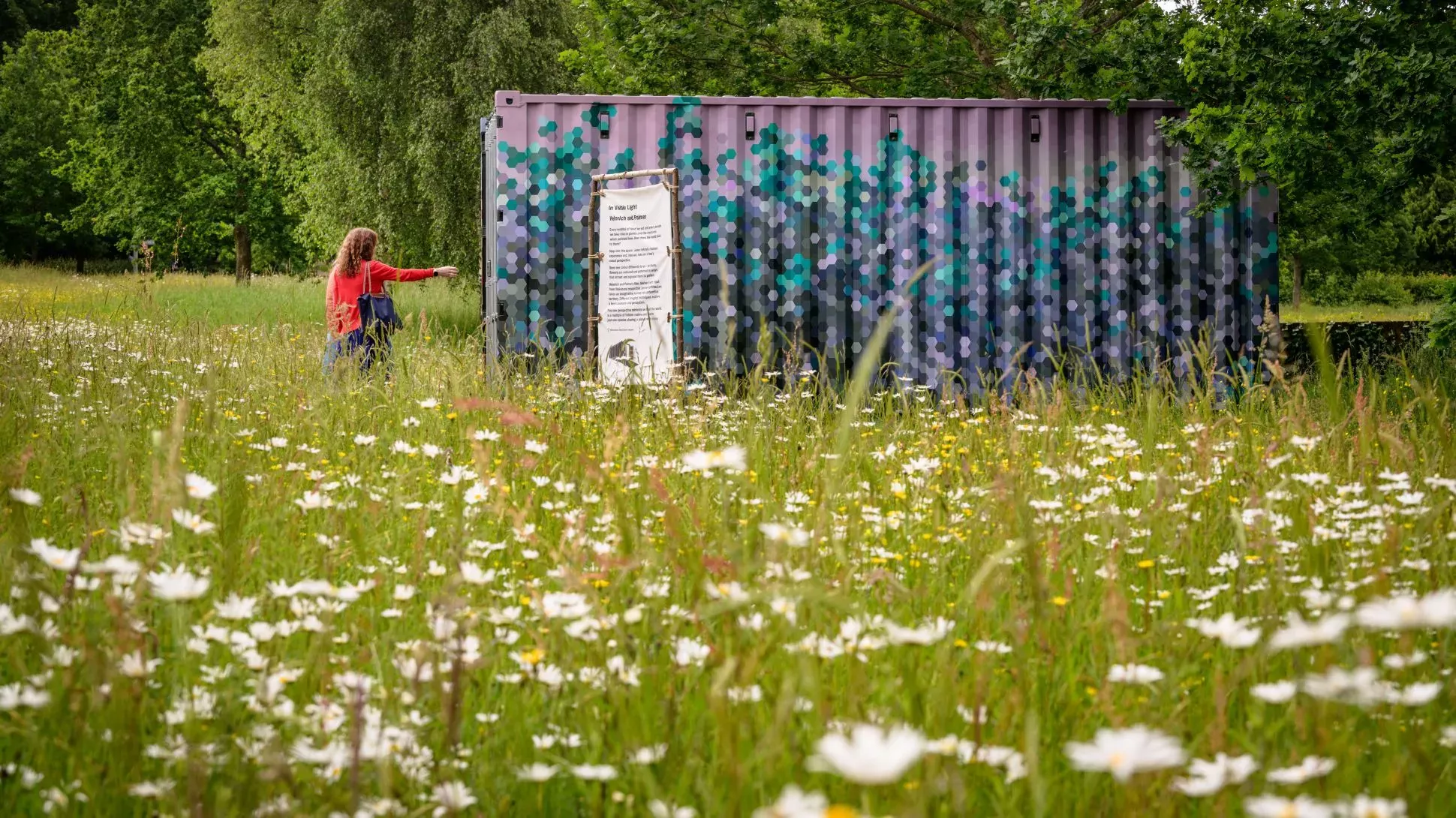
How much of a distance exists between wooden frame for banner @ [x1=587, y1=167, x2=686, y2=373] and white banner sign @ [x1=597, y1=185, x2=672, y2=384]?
7 centimetres

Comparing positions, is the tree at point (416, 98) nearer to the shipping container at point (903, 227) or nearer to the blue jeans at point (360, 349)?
the shipping container at point (903, 227)

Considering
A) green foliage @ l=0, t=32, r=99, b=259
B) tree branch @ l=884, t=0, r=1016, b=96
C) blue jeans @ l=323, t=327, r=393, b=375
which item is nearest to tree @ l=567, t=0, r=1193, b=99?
tree branch @ l=884, t=0, r=1016, b=96

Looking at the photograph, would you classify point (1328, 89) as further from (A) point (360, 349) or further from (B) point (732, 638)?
(B) point (732, 638)

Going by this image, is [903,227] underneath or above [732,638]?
above

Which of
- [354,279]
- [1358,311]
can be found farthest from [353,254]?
[1358,311]

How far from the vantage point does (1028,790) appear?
7.04ft

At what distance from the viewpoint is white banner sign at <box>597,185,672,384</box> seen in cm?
998

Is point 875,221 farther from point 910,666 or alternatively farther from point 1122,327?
point 910,666

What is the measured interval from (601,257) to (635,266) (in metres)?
0.33

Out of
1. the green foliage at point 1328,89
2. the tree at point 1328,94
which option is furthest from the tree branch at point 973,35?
the green foliage at point 1328,89

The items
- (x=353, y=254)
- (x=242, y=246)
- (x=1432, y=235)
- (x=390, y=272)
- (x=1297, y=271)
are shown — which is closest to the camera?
(x=353, y=254)

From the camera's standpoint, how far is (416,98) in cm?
2017

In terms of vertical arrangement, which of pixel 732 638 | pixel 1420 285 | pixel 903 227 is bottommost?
pixel 732 638

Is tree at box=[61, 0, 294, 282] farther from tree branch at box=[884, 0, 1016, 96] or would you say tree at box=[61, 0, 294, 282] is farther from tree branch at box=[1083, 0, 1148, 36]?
tree branch at box=[1083, 0, 1148, 36]
